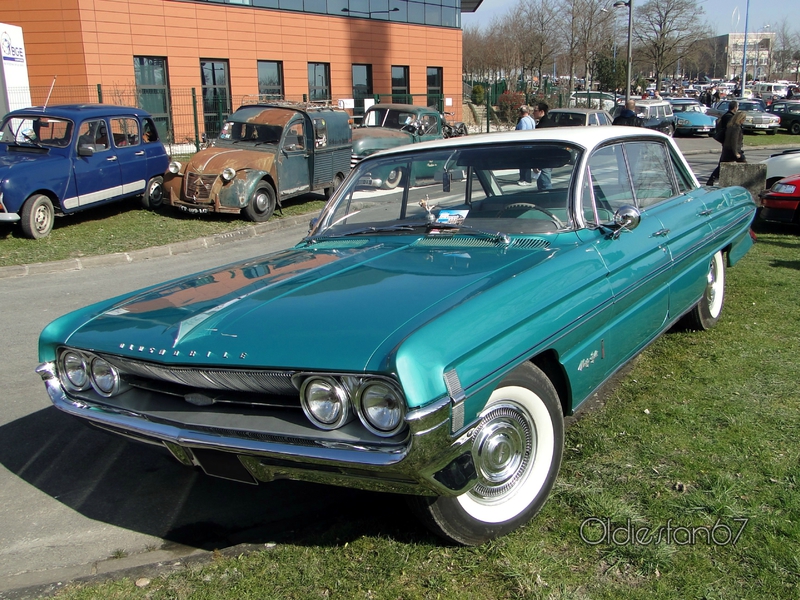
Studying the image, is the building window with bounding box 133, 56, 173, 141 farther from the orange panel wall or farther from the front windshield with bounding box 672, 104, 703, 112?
the front windshield with bounding box 672, 104, 703, 112

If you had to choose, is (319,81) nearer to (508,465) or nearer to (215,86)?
(215,86)

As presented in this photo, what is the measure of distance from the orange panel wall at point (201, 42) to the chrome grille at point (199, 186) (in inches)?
556

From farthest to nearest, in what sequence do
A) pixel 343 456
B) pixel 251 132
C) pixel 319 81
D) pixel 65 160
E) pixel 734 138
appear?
pixel 319 81 → pixel 251 132 → pixel 734 138 → pixel 65 160 → pixel 343 456

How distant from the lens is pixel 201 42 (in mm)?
26953

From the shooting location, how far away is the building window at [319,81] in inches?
Result: 1235

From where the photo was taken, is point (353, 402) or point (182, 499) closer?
point (353, 402)

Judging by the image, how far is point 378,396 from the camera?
256cm

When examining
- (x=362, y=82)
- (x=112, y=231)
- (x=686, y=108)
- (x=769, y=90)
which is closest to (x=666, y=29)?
(x=769, y=90)

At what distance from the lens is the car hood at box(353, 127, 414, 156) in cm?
1698

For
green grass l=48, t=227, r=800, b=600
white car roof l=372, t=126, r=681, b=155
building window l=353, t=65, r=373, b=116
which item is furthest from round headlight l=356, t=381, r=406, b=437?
building window l=353, t=65, r=373, b=116

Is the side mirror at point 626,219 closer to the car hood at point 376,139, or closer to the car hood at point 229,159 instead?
the car hood at point 229,159

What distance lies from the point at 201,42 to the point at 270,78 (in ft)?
12.0

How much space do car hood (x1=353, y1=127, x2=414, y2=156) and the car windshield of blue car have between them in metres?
12.4

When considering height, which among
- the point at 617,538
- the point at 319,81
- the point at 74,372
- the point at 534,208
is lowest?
the point at 617,538
